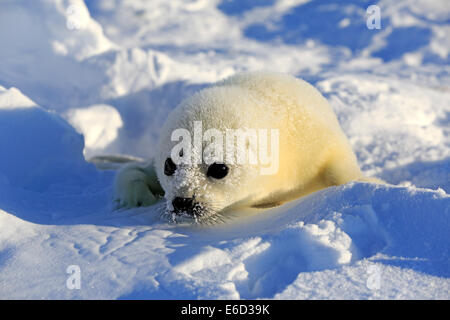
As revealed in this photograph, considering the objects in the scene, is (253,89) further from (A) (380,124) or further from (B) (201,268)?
(A) (380,124)

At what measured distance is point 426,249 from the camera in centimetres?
151

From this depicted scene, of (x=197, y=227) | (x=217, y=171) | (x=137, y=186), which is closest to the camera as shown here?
(x=197, y=227)

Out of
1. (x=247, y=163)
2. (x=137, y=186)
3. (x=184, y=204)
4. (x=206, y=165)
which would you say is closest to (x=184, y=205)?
(x=184, y=204)

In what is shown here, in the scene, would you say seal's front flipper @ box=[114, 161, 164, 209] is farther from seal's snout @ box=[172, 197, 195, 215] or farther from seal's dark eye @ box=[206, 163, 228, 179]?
seal's dark eye @ box=[206, 163, 228, 179]

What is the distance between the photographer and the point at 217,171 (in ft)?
7.45

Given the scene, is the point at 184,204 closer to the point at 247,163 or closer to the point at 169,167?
the point at 169,167

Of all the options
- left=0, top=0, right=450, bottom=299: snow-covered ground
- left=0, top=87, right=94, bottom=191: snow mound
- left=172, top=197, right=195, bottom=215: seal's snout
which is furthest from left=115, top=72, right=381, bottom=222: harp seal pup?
left=0, top=87, right=94, bottom=191: snow mound

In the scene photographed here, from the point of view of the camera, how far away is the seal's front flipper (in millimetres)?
2697

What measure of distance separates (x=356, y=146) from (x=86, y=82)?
3.49 metres

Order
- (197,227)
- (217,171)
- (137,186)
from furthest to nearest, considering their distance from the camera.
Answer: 1. (137,186)
2. (217,171)
3. (197,227)

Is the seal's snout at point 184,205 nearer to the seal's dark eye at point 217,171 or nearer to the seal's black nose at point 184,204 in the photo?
the seal's black nose at point 184,204

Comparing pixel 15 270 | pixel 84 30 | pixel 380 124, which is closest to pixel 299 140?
pixel 15 270

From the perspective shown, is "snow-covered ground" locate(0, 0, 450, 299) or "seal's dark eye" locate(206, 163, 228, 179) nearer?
"snow-covered ground" locate(0, 0, 450, 299)

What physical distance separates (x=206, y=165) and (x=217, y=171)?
0.07 meters
